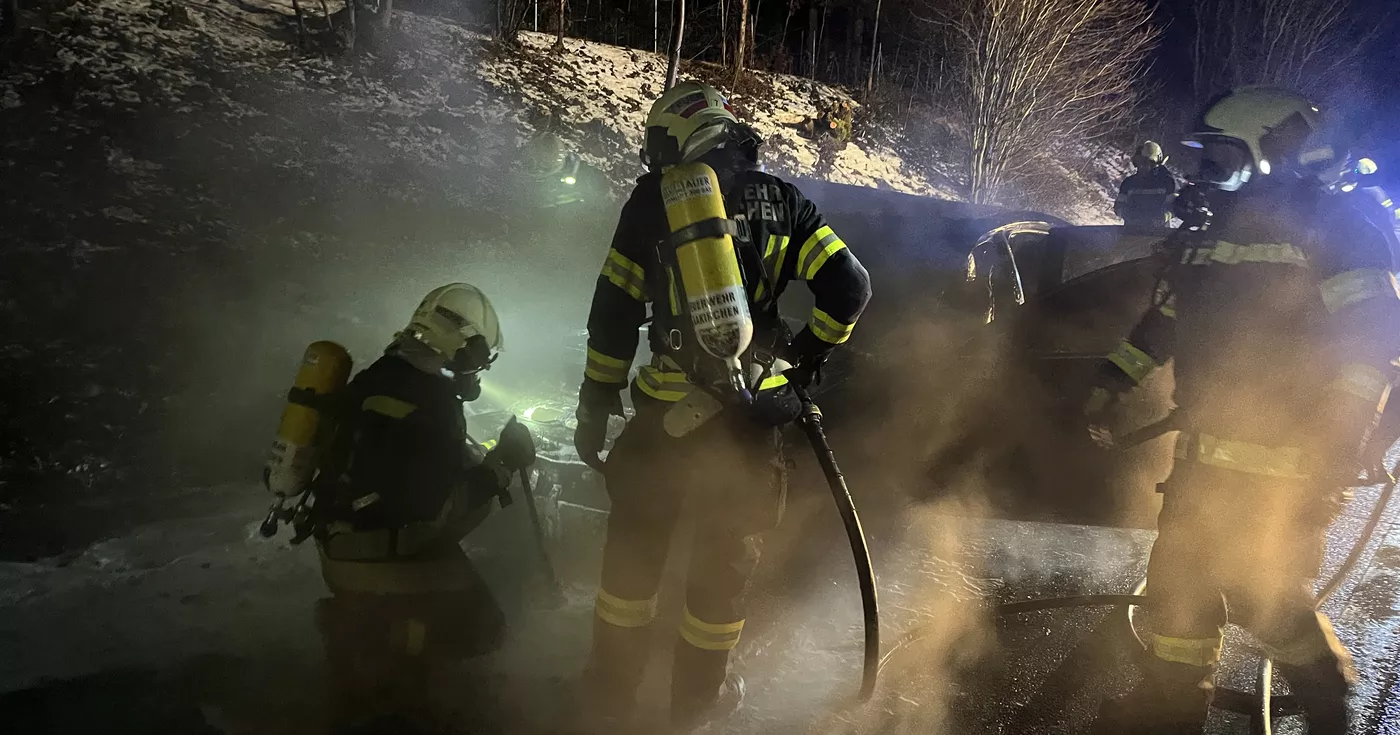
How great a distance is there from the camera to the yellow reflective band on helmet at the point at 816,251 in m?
2.58

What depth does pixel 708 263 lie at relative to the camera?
90.3 inches

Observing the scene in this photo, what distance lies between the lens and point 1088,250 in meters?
5.79

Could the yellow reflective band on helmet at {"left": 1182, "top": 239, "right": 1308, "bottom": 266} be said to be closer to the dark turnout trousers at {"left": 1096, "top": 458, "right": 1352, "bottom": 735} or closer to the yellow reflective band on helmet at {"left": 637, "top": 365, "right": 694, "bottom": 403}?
the dark turnout trousers at {"left": 1096, "top": 458, "right": 1352, "bottom": 735}

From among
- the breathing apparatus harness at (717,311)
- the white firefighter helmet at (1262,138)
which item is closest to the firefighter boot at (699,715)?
the breathing apparatus harness at (717,311)

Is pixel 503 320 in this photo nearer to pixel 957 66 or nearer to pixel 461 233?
pixel 461 233

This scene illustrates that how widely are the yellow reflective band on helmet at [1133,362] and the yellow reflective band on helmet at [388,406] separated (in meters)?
2.67

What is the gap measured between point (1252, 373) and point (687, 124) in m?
2.25

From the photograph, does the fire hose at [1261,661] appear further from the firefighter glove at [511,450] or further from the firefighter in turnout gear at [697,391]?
the firefighter glove at [511,450]

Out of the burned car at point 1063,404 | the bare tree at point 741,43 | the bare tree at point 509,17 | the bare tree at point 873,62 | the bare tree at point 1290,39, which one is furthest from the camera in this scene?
the bare tree at point 873,62

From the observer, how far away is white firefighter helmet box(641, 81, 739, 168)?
2434 mm

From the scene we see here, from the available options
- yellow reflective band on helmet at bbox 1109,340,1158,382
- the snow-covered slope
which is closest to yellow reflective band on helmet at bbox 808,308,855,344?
yellow reflective band on helmet at bbox 1109,340,1158,382

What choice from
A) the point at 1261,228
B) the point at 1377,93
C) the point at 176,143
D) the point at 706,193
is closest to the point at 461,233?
the point at 176,143

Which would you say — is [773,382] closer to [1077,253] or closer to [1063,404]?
[1063,404]

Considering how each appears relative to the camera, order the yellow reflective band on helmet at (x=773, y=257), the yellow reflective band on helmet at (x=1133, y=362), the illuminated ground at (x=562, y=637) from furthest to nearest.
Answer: the yellow reflective band on helmet at (x=1133, y=362) < the illuminated ground at (x=562, y=637) < the yellow reflective band on helmet at (x=773, y=257)
